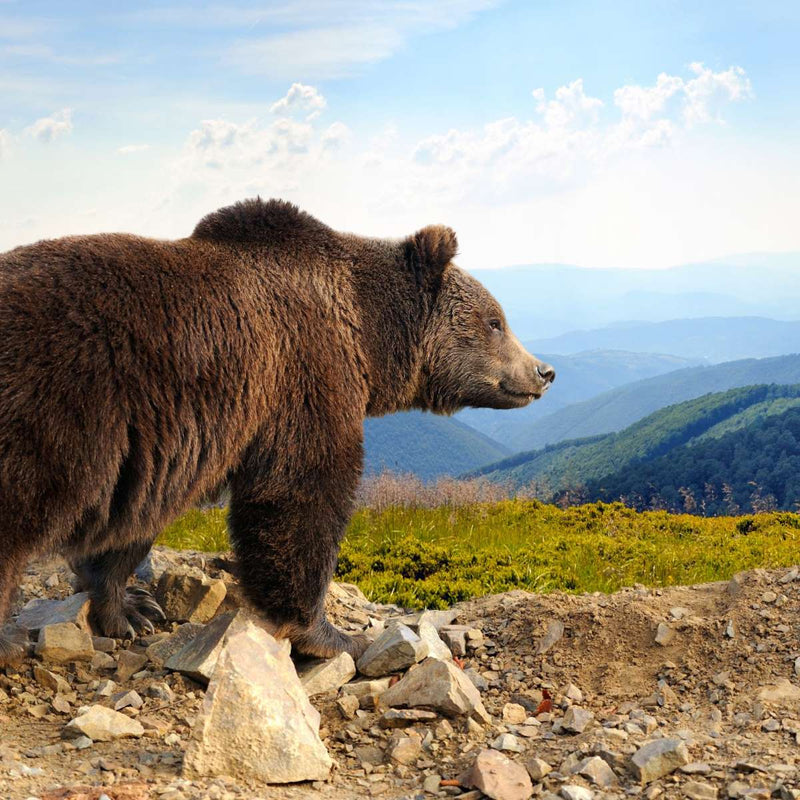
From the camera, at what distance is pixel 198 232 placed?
5.89 metres

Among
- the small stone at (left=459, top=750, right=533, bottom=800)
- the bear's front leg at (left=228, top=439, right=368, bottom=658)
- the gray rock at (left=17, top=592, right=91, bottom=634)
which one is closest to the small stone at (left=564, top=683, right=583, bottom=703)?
the small stone at (left=459, top=750, right=533, bottom=800)

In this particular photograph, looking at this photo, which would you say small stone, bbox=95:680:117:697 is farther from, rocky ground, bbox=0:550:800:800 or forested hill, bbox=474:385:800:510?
forested hill, bbox=474:385:800:510

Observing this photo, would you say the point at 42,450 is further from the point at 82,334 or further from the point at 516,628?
the point at 516,628

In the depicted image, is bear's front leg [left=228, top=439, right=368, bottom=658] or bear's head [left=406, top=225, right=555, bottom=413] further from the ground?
bear's head [left=406, top=225, right=555, bottom=413]

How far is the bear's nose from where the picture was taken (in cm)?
689

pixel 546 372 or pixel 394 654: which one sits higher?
pixel 546 372

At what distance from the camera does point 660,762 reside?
4.42 meters

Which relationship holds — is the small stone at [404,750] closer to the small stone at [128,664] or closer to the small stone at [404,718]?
the small stone at [404,718]

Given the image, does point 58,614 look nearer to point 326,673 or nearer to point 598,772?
point 326,673

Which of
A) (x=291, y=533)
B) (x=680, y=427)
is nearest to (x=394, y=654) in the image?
(x=291, y=533)

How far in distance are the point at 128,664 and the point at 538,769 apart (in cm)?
284

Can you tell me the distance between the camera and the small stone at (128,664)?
589cm

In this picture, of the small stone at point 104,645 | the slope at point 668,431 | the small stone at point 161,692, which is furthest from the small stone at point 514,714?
the slope at point 668,431

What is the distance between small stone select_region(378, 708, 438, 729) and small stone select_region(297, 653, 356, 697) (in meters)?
0.58
